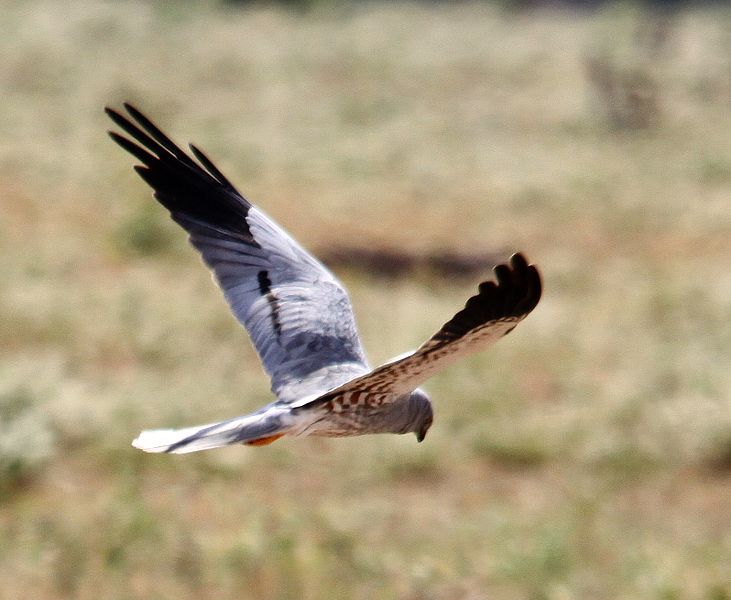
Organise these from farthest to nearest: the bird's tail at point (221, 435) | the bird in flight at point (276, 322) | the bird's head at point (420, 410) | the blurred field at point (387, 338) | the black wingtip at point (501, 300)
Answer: the blurred field at point (387, 338) → the bird's head at point (420, 410) → the bird in flight at point (276, 322) → the bird's tail at point (221, 435) → the black wingtip at point (501, 300)

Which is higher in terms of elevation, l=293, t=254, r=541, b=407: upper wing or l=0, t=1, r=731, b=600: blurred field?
l=0, t=1, r=731, b=600: blurred field

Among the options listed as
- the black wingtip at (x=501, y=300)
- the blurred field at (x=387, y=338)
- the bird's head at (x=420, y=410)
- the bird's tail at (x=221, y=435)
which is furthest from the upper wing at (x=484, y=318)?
the blurred field at (x=387, y=338)

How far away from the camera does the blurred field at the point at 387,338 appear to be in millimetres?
6684

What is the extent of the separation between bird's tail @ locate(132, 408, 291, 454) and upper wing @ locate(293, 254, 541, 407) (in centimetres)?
53

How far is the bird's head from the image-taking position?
4719mm

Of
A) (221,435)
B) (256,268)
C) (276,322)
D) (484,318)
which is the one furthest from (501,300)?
(256,268)

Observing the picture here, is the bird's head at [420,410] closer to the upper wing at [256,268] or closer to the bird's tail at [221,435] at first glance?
the upper wing at [256,268]

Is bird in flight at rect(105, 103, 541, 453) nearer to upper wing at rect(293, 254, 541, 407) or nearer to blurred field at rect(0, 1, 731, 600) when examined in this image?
upper wing at rect(293, 254, 541, 407)

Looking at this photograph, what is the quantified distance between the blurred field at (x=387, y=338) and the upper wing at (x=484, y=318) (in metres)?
2.69

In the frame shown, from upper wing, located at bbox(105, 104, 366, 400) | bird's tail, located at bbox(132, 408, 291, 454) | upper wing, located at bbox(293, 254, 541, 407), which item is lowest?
upper wing, located at bbox(293, 254, 541, 407)

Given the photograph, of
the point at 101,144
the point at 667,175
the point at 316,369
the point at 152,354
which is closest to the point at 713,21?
the point at 667,175

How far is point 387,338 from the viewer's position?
11.4 metres

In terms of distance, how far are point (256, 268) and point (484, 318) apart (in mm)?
1766

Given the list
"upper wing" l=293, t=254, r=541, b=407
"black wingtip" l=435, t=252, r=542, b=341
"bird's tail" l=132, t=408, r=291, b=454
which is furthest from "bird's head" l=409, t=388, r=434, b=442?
"black wingtip" l=435, t=252, r=542, b=341
